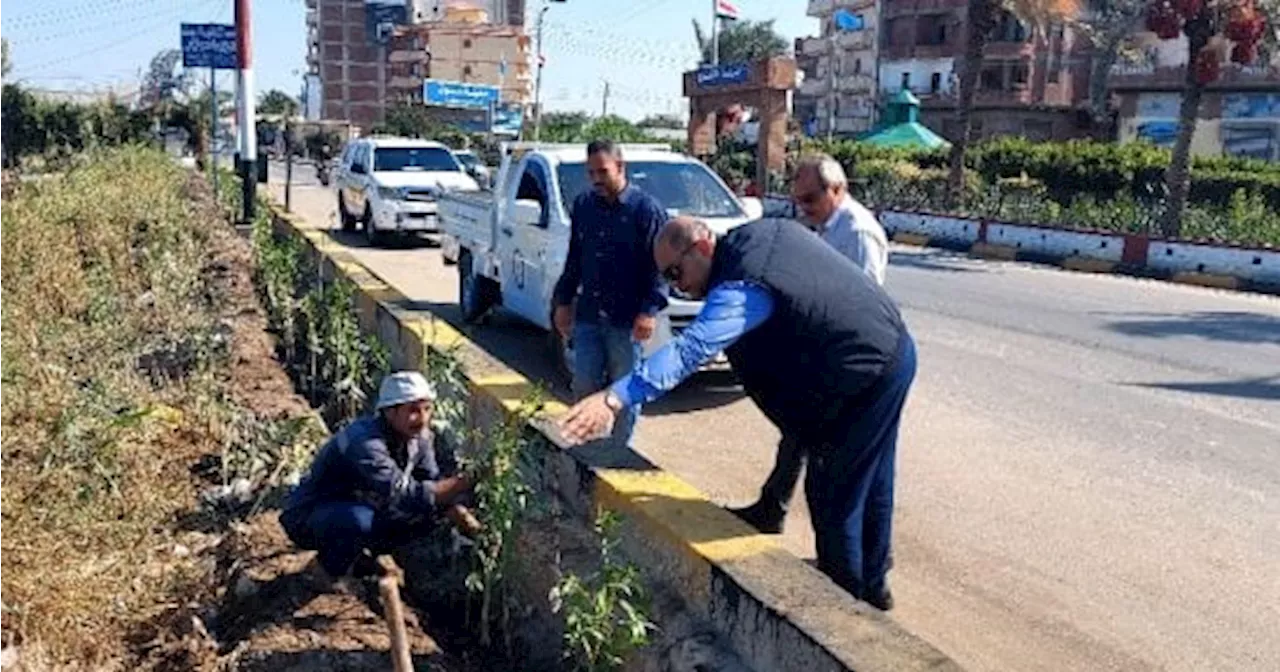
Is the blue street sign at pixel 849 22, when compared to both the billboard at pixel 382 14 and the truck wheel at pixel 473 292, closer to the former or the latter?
the billboard at pixel 382 14

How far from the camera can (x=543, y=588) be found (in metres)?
4.34

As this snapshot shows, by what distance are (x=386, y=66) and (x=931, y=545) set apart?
118140 millimetres

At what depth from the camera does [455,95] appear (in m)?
81.9

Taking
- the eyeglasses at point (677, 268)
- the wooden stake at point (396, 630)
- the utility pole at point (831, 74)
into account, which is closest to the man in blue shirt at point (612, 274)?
the eyeglasses at point (677, 268)

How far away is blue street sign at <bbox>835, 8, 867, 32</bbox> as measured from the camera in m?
76.8

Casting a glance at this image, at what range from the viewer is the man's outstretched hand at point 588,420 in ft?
11.4

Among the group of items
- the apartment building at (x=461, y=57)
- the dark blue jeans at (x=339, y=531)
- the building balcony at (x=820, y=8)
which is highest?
the building balcony at (x=820, y=8)

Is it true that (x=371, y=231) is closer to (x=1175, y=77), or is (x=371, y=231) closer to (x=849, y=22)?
(x=1175, y=77)

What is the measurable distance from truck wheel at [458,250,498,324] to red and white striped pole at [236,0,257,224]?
6.13m

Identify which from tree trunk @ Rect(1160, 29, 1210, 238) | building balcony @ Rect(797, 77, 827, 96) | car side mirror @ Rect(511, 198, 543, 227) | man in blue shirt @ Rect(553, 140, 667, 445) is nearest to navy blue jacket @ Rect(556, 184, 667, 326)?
man in blue shirt @ Rect(553, 140, 667, 445)

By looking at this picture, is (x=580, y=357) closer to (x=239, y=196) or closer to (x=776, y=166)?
(x=239, y=196)

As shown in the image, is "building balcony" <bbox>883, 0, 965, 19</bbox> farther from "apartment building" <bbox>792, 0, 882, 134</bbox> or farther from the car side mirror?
the car side mirror

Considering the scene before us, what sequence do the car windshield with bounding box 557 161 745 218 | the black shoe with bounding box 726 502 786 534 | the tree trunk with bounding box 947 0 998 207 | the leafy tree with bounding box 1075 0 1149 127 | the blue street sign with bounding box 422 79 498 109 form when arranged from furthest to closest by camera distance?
the blue street sign with bounding box 422 79 498 109 → the leafy tree with bounding box 1075 0 1149 127 → the tree trunk with bounding box 947 0 998 207 → the car windshield with bounding box 557 161 745 218 → the black shoe with bounding box 726 502 786 534

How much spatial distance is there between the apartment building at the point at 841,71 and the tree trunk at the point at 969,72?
150 ft
